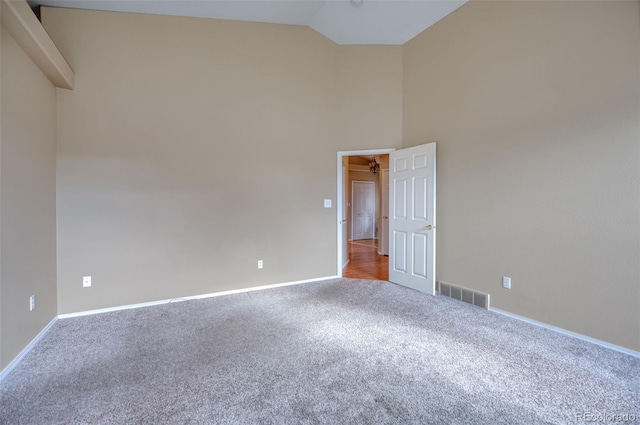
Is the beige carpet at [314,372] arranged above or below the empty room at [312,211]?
below

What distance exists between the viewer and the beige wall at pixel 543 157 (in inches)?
86.7

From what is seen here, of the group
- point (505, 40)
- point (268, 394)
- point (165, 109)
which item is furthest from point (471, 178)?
point (165, 109)

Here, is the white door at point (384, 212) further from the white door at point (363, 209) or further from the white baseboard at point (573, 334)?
the white baseboard at point (573, 334)

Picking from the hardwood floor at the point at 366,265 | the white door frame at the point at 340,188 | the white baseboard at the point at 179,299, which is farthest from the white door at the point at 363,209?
the white baseboard at the point at 179,299

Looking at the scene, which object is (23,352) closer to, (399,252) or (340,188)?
(340,188)

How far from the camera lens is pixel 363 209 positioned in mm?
9648

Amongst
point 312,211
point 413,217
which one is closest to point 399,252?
point 413,217

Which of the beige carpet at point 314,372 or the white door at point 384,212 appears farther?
the white door at point 384,212

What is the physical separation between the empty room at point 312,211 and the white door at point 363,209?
5158 mm

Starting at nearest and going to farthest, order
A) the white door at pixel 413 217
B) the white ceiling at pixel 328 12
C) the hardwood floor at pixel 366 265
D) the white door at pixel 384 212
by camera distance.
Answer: the white ceiling at pixel 328 12, the white door at pixel 413 217, the hardwood floor at pixel 366 265, the white door at pixel 384 212

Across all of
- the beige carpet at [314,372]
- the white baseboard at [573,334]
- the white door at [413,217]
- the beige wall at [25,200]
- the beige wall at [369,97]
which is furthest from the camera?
the beige wall at [369,97]

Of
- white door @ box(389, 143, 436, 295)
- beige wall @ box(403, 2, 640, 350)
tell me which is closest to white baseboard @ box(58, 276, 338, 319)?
white door @ box(389, 143, 436, 295)

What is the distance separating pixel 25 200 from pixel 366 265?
4698mm

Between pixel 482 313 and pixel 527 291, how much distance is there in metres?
0.49
